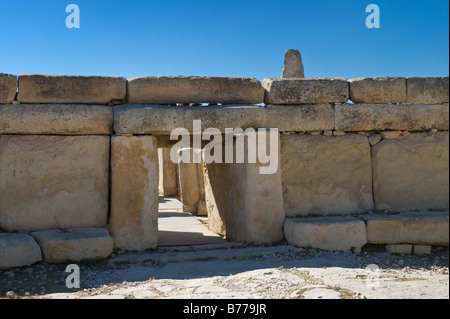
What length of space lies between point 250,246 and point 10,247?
9.49 ft

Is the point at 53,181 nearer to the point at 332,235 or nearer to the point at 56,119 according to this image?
the point at 56,119

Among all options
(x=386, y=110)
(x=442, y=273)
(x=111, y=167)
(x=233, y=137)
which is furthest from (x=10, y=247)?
(x=386, y=110)

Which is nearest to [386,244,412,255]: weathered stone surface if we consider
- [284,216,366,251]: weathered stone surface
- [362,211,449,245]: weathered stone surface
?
[362,211,449,245]: weathered stone surface

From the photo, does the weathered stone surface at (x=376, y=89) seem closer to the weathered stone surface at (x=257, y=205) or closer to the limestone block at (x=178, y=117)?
the limestone block at (x=178, y=117)

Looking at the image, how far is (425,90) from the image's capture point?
6.55 m

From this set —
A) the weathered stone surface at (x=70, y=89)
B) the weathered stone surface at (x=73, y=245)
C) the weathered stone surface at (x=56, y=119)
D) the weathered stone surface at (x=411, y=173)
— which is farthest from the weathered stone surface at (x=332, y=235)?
the weathered stone surface at (x=70, y=89)

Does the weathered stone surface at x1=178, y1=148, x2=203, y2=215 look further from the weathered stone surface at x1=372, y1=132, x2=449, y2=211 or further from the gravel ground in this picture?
the weathered stone surface at x1=372, y1=132, x2=449, y2=211

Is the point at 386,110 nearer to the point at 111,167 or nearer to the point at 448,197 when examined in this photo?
the point at 448,197

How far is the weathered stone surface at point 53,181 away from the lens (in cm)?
575

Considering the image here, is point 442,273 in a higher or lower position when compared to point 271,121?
lower

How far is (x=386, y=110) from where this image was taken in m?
6.48

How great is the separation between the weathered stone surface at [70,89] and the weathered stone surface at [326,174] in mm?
2402

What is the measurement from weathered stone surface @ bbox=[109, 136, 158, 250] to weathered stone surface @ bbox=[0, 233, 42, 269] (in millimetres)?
1007

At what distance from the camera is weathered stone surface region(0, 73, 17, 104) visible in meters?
5.80
